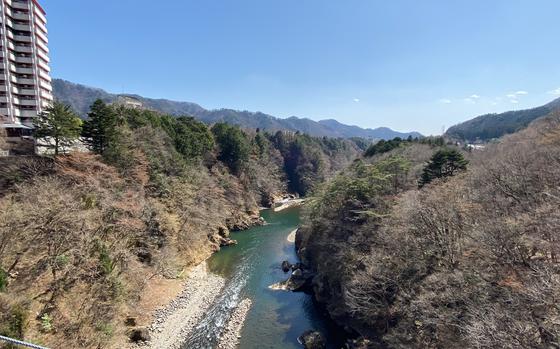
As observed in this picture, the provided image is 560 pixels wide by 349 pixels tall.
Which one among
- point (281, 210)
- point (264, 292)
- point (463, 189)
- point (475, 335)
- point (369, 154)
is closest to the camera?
point (475, 335)

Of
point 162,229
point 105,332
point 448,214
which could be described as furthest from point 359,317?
point 162,229

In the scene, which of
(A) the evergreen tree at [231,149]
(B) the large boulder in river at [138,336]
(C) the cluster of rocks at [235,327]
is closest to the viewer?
(B) the large boulder in river at [138,336]

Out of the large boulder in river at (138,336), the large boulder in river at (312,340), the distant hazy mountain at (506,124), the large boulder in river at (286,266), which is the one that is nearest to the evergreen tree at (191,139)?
the large boulder in river at (286,266)

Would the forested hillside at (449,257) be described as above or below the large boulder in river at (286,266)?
above

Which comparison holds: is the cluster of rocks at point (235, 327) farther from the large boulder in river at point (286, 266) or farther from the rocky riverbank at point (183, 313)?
the large boulder in river at point (286, 266)

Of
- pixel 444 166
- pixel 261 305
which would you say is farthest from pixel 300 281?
pixel 444 166

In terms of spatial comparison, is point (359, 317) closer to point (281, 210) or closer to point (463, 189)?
point (463, 189)
